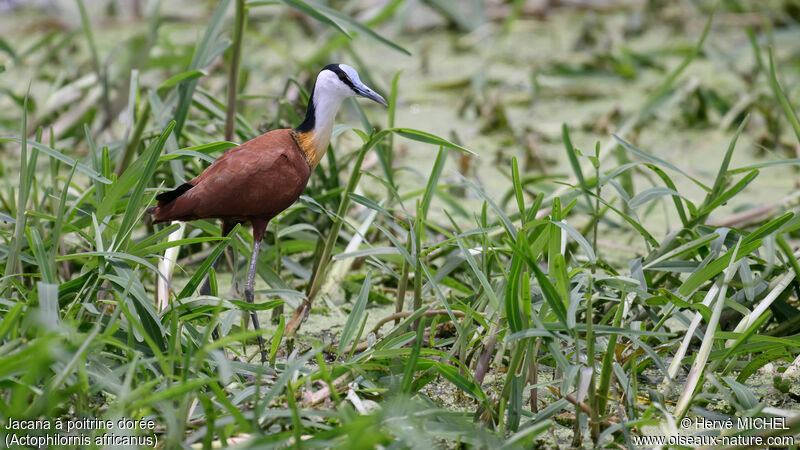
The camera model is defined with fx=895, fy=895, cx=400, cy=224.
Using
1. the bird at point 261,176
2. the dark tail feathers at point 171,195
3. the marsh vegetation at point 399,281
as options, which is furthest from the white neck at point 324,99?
the dark tail feathers at point 171,195

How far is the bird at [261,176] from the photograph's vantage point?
1900 millimetres

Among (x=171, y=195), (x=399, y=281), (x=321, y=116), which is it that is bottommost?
(x=399, y=281)

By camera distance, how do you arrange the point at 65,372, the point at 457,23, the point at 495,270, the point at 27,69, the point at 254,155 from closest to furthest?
1. the point at 65,372
2. the point at 254,155
3. the point at 495,270
4. the point at 27,69
5. the point at 457,23

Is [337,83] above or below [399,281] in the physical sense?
above

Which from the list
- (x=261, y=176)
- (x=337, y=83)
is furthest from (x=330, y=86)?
(x=261, y=176)

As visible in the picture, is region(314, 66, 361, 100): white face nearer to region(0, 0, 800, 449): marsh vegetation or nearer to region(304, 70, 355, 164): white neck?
region(304, 70, 355, 164): white neck

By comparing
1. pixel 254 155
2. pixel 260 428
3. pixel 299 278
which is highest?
pixel 254 155

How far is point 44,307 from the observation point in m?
1.49

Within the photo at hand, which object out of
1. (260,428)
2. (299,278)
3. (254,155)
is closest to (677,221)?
(299,278)

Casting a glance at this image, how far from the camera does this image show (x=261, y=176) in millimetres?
1926

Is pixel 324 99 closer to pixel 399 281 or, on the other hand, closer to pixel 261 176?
pixel 261 176

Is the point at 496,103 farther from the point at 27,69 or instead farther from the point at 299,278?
the point at 27,69

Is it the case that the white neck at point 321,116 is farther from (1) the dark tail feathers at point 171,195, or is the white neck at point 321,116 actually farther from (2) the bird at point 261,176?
(1) the dark tail feathers at point 171,195

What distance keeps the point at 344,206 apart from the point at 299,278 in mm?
470
